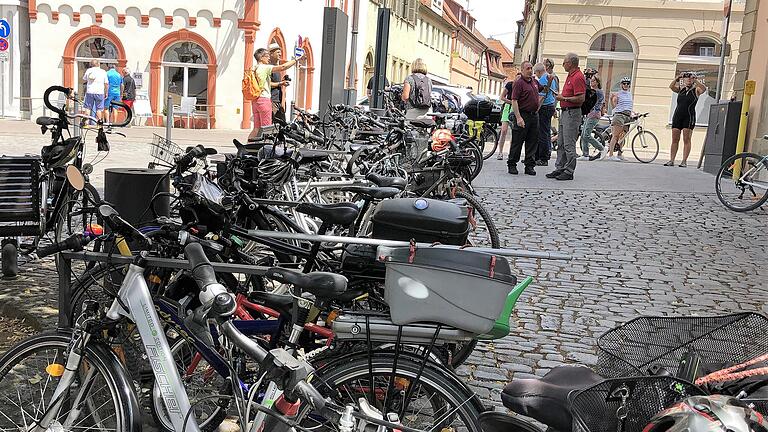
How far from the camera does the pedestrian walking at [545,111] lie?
1487 cm

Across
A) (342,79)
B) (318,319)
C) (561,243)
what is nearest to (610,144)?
(342,79)

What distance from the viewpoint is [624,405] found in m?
1.94

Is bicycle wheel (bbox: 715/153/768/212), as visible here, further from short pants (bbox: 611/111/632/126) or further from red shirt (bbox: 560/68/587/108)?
short pants (bbox: 611/111/632/126)

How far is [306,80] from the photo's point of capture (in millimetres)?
33188

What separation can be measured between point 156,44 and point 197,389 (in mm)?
25496

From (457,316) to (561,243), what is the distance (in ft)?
17.7

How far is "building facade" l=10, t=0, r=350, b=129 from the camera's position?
26562mm

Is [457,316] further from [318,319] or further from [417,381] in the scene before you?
[318,319]

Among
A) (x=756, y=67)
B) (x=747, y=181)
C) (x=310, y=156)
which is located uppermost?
(x=756, y=67)

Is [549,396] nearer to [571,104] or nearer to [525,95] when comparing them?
[571,104]

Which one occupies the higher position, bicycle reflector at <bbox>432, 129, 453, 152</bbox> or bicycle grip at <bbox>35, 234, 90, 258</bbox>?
bicycle reflector at <bbox>432, 129, 453, 152</bbox>

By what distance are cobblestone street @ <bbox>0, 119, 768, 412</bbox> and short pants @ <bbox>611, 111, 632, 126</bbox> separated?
5.79 meters

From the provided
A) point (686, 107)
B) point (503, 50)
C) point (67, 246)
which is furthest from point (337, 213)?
point (503, 50)

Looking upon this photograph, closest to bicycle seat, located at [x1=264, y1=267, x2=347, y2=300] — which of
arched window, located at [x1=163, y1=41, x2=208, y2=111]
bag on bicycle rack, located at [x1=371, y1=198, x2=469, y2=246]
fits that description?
bag on bicycle rack, located at [x1=371, y1=198, x2=469, y2=246]
